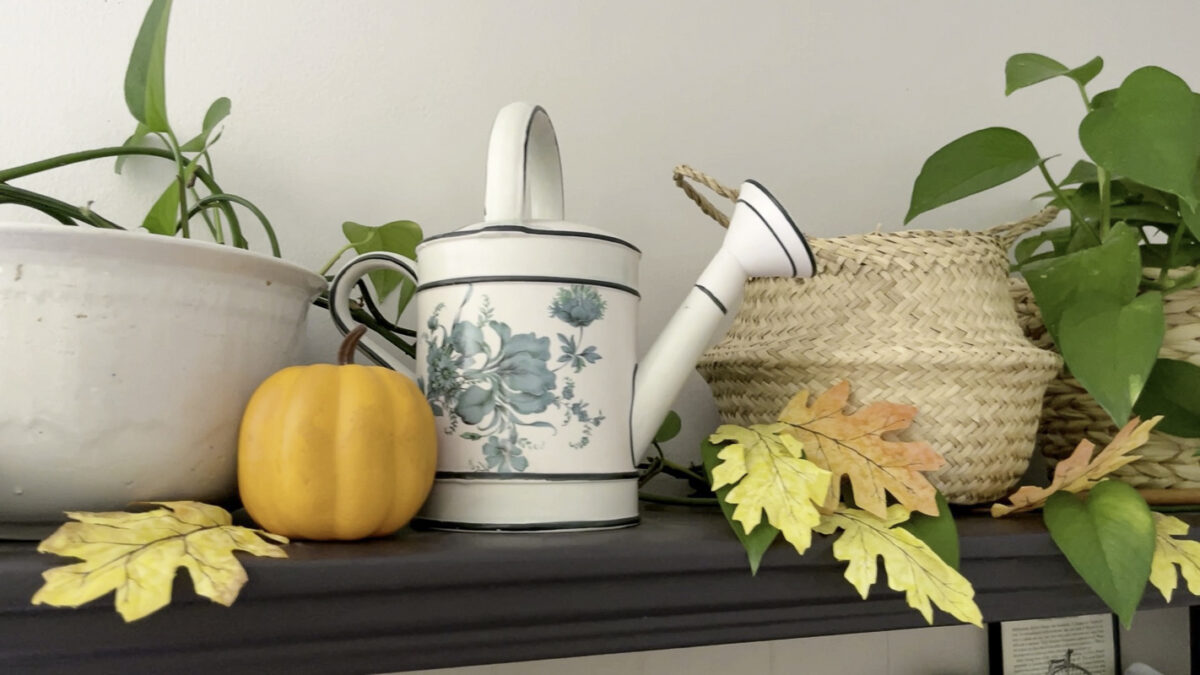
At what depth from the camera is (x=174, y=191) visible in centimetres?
55

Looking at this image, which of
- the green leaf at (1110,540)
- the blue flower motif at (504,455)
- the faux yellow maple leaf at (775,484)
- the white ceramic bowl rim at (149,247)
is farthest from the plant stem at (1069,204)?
the white ceramic bowl rim at (149,247)

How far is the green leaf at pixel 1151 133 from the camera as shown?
52cm

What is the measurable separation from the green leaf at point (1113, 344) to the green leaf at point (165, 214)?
2.01 feet

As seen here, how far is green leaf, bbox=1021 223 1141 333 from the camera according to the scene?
57 cm

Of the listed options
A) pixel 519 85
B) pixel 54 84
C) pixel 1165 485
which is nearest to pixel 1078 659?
pixel 1165 485

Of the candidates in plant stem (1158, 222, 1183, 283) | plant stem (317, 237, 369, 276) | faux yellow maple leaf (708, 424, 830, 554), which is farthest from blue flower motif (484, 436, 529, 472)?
plant stem (1158, 222, 1183, 283)

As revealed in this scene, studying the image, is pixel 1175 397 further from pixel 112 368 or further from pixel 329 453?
pixel 112 368

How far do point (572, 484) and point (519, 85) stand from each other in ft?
1.41

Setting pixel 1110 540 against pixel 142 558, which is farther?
pixel 1110 540

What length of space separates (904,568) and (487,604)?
0.78ft

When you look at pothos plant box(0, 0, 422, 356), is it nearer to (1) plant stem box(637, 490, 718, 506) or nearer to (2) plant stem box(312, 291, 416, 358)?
(2) plant stem box(312, 291, 416, 358)

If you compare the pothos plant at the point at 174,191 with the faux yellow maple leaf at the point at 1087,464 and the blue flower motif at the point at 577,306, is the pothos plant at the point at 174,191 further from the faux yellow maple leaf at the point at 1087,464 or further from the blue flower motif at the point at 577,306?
the faux yellow maple leaf at the point at 1087,464

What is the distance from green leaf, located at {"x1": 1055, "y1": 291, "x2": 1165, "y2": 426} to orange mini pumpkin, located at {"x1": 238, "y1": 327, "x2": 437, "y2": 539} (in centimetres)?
44

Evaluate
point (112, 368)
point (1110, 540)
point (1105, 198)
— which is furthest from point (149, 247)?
point (1105, 198)
